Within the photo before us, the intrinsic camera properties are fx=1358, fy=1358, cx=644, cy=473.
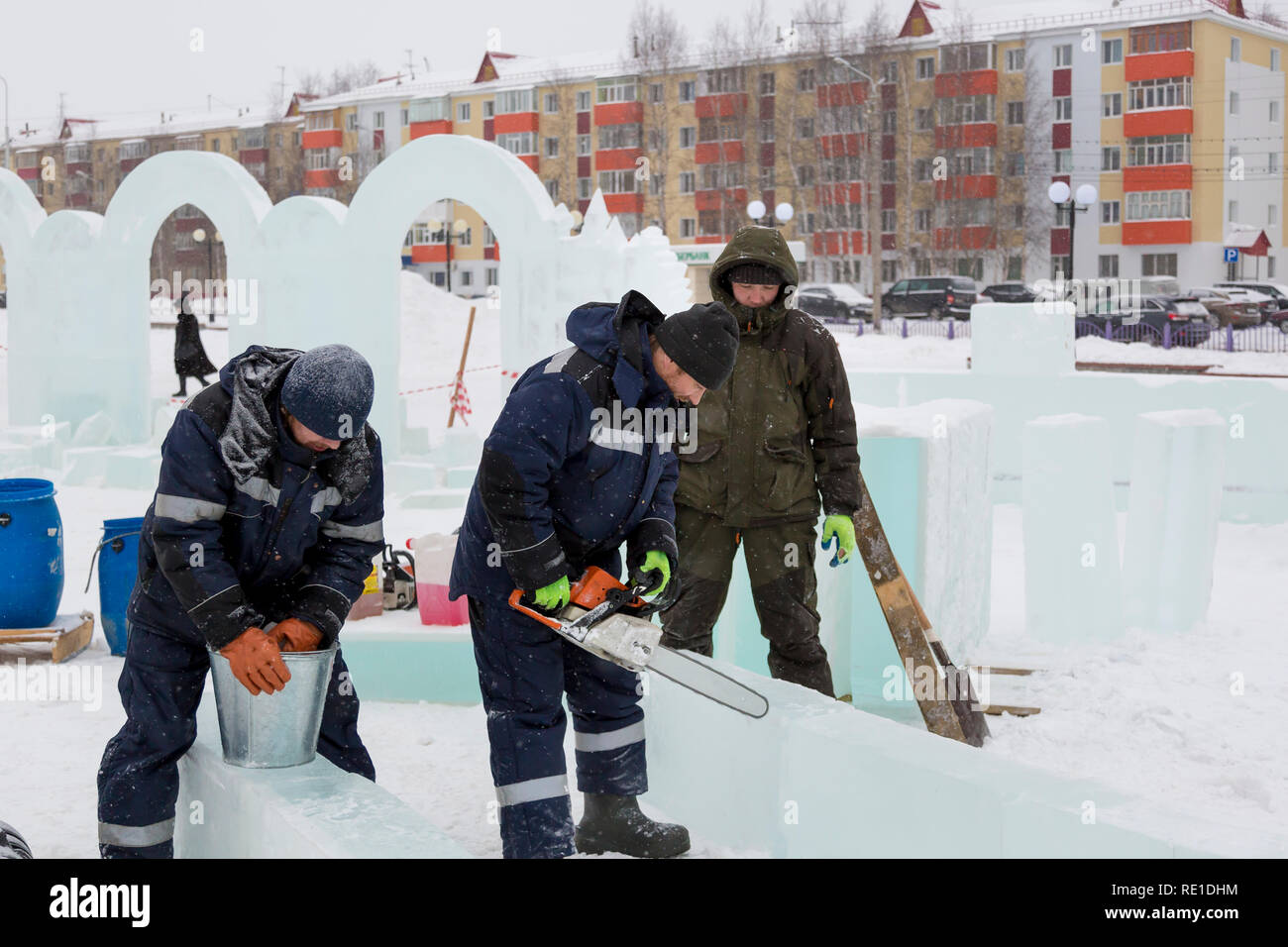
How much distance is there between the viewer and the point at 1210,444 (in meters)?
6.89

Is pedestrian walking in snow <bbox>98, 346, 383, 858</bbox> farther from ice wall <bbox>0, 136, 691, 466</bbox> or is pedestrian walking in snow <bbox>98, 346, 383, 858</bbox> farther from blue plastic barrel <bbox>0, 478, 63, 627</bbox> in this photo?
ice wall <bbox>0, 136, 691, 466</bbox>

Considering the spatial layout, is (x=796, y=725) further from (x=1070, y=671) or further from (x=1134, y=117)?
(x=1134, y=117)

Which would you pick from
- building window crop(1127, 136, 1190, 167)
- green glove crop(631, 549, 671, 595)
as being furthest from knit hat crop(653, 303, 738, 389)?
building window crop(1127, 136, 1190, 167)

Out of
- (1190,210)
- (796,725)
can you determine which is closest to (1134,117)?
(1190,210)

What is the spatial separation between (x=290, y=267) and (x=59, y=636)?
712cm

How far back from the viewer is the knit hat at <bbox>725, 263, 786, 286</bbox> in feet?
15.0

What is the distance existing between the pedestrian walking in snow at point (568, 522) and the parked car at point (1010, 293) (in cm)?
3307

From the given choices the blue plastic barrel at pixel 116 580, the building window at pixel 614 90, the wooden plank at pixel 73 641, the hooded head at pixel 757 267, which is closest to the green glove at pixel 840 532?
the hooded head at pixel 757 267

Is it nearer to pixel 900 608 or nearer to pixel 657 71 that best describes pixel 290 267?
pixel 900 608

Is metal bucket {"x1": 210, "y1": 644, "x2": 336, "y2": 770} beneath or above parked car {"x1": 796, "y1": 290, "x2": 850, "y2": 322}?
beneath

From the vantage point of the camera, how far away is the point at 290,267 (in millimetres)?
12680

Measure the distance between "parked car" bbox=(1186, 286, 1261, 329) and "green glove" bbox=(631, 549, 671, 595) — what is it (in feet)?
94.4

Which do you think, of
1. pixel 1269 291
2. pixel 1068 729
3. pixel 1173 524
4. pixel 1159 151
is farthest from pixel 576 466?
pixel 1159 151
